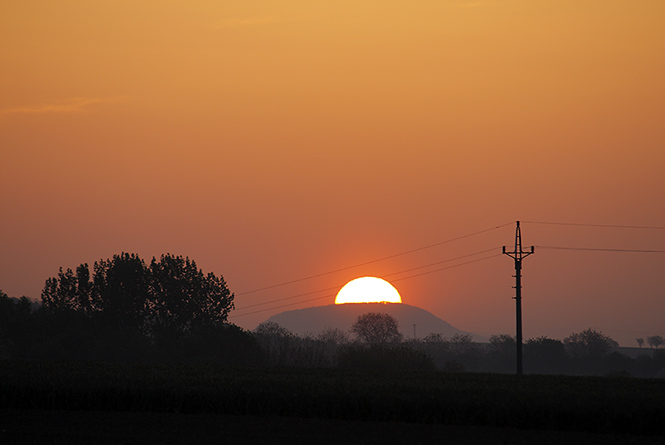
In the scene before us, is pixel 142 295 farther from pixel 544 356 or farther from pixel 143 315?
pixel 544 356

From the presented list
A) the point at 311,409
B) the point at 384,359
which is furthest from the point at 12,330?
the point at 311,409

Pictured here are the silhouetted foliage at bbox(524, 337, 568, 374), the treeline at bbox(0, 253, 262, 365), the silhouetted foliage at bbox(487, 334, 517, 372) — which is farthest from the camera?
the silhouetted foliage at bbox(487, 334, 517, 372)

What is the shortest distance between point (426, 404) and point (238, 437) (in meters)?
9.78

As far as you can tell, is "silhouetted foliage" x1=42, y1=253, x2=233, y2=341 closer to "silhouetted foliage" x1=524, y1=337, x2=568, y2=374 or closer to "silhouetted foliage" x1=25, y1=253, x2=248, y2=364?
"silhouetted foliage" x1=25, y1=253, x2=248, y2=364

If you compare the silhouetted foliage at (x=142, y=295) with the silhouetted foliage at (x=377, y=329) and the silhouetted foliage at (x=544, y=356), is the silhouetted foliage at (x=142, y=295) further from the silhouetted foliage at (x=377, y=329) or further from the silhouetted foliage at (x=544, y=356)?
the silhouetted foliage at (x=377, y=329)

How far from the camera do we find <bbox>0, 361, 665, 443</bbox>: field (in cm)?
3052

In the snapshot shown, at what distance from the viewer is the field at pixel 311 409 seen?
3052 cm

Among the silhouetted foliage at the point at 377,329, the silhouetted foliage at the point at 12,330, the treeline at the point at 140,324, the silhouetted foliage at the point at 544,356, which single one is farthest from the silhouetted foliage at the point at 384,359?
the silhouetted foliage at the point at 377,329

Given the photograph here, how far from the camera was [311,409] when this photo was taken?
1399 inches

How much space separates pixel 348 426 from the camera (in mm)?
32031

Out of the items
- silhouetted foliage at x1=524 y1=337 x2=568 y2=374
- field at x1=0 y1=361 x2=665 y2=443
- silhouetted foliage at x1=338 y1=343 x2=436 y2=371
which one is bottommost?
field at x1=0 y1=361 x2=665 y2=443

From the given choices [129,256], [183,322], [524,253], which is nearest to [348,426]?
[524,253]

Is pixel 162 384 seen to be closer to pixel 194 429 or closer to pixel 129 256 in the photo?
pixel 194 429

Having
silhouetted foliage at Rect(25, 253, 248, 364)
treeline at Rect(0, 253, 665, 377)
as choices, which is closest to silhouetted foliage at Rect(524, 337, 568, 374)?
treeline at Rect(0, 253, 665, 377)
